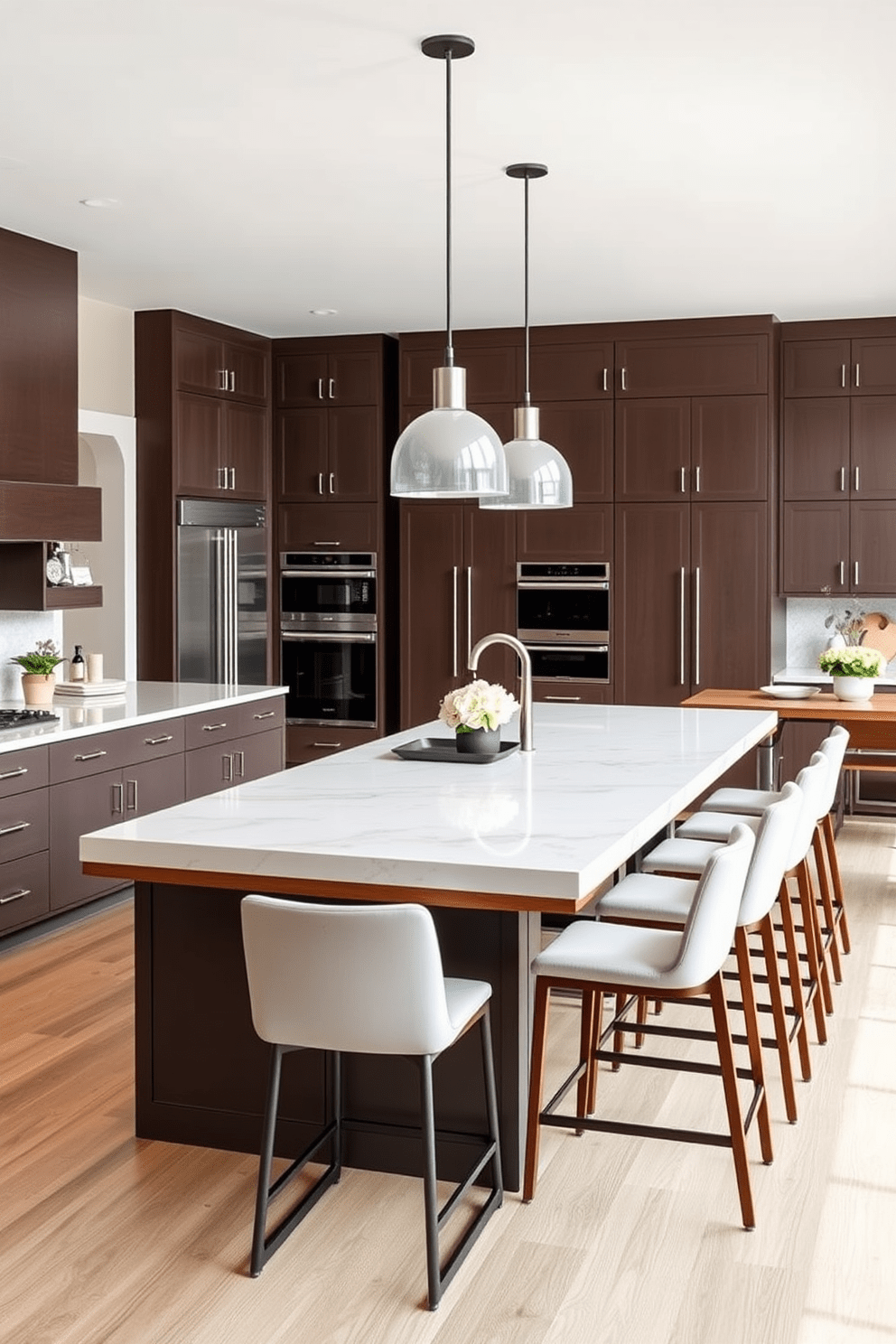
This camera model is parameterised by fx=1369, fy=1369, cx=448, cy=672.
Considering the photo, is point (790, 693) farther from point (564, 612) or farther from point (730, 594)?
point (564, 612)

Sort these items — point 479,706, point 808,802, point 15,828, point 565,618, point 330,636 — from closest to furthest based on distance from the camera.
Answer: point 808,802
point 479,706
point 15,828
point 565,618
point 330,636

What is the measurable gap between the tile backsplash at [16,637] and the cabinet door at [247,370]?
2.04 metres

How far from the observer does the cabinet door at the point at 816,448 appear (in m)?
7.20

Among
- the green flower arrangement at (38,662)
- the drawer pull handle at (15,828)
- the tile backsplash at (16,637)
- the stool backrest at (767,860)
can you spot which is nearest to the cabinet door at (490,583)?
the tile backsplash at (16,637)

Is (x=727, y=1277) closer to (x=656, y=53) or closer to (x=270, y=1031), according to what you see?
(x=270, y=1031)

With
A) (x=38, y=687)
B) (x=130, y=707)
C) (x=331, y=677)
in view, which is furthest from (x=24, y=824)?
(x=331, y=677)

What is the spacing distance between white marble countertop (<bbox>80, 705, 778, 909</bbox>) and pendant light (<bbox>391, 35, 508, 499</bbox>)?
763 mm

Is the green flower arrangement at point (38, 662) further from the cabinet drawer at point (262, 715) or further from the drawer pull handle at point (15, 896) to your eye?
the drawer pull handle at point (15, 896)

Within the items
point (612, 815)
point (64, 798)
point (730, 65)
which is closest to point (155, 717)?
point (64, 798)

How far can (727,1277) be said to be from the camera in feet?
8.54

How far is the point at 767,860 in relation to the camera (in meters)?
3.09

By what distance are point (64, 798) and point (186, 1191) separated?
2.28m

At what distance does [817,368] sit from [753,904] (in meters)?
4.81

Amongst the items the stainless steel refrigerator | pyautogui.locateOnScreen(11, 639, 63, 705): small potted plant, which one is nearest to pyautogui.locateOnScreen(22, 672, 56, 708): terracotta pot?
pyautogui.locateOnScreen(11, 639, 63, 705): small potted plant
